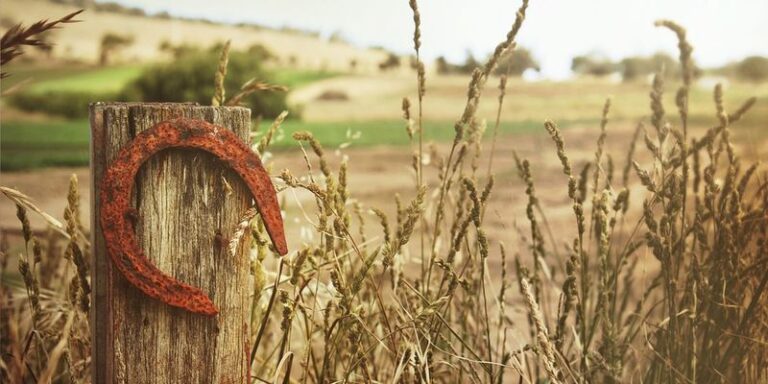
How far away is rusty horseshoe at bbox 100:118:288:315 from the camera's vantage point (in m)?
1.52

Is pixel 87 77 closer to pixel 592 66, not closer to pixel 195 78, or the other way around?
pixel 195 78

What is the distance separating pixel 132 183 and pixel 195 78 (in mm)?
10123

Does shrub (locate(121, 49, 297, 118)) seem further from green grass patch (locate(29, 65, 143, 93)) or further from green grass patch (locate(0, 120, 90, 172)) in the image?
green grass patch (locate(0, 120, 90, 172))

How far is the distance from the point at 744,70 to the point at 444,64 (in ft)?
12.7

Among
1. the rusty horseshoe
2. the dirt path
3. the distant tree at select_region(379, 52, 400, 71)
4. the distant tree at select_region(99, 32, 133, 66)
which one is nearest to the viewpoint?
the rusty horseshoe

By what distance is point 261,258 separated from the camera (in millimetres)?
1798

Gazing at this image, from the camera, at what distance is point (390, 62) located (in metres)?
11.3

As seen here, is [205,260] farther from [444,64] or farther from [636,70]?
[636,70]

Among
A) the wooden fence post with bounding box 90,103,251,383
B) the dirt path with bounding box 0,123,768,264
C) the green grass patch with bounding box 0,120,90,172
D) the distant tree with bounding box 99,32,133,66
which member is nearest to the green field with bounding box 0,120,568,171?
the green grass patch with bounding box 0,120,90,172

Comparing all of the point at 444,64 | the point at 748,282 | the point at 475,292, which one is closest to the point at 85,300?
the point at 475,292

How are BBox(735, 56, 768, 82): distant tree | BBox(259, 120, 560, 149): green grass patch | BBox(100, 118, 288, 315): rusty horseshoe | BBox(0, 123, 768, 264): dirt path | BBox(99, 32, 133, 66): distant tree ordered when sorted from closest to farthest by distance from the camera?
BBox(100, 118, 288, 315): rusty horseshoe < BBox(0, 123, 768, 264): dirt path < BBox(735, 56, 768, 82): distant tree < BBox(99, 32, 133, 66): distant tree < BBox(259, 120, 560, 149): green grass patch

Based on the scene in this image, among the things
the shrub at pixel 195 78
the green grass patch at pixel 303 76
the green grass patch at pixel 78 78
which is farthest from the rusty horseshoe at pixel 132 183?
the shrub at pixel 195 78

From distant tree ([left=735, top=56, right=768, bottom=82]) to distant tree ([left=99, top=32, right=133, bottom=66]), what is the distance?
789cm

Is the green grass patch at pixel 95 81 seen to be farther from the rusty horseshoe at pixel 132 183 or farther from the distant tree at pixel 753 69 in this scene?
the rusty horseshoe at pixel 132 183
